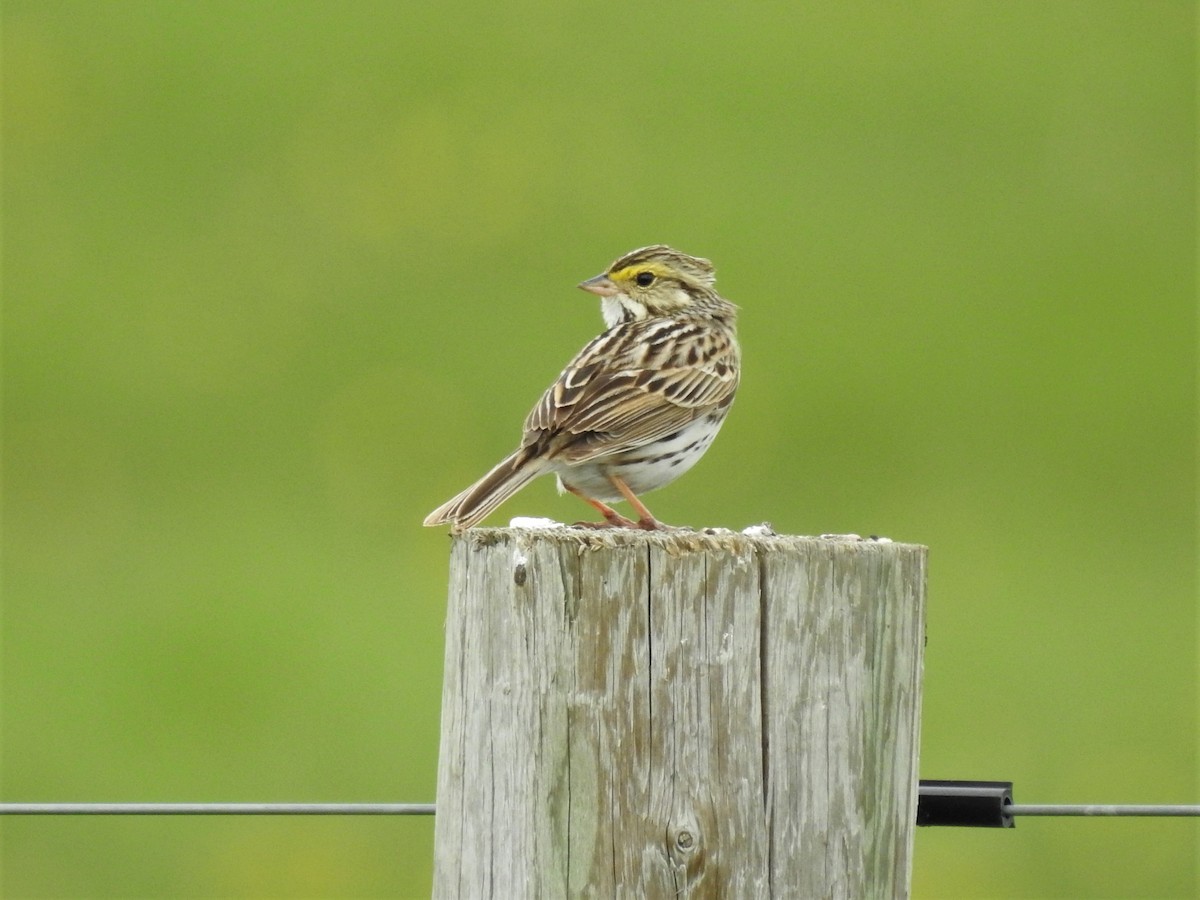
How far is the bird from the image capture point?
8.32 meters

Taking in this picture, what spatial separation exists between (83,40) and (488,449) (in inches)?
393

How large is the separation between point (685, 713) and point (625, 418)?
10.6 ft

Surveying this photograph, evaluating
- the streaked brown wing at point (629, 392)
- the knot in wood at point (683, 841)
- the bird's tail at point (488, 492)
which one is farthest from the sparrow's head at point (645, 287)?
the knot in wood at point (683, 841)

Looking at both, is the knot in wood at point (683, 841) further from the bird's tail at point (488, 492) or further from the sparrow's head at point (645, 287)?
the sparrow's head at point (645, 287)

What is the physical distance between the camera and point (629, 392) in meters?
8.84

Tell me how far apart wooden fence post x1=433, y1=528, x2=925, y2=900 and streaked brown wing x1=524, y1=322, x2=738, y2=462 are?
2.82m

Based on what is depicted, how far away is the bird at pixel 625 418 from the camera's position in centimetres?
832

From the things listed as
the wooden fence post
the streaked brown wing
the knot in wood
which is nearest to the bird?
the streaked brown wing

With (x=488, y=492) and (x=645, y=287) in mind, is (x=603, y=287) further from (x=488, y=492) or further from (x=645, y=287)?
(x=488, y=492)

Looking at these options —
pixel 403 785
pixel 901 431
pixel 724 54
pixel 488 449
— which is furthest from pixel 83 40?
pixel 403 785

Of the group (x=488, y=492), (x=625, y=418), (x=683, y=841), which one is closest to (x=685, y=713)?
(x=683, y=841)

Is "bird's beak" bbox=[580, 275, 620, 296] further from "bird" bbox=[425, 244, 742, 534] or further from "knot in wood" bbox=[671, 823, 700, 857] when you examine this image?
"knot in wood" bbox=[671, 823, 700, 857]

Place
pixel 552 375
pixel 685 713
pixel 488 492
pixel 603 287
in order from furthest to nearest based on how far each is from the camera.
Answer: pixel 552 375
pixel 603 287
pixel 488 492
pixel 685 713

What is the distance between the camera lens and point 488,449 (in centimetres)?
2114
